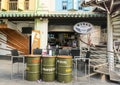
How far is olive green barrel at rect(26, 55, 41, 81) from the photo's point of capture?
862cm

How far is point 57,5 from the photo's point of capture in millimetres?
16234

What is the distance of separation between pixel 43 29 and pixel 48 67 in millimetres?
7593

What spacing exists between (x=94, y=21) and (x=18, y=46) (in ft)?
21.1

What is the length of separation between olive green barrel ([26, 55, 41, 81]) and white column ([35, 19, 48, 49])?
709 centimetres

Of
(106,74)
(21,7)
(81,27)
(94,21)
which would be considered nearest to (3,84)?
(106,74)

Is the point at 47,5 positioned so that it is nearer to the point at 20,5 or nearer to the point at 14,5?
the point at 20,5

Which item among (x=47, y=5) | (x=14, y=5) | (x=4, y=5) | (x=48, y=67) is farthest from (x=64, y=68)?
(x=14, y=5)

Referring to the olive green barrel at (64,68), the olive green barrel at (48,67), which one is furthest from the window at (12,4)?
the olive green barrel at (64,68)

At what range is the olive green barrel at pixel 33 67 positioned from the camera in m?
8.62

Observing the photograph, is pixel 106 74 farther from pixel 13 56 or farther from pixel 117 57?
pixel 13 56

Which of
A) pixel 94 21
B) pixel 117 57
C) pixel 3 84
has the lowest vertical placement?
pixel 3 84

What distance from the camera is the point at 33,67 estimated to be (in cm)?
864

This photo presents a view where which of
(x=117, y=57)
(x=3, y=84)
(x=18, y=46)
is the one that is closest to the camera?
(x=3, y=84)

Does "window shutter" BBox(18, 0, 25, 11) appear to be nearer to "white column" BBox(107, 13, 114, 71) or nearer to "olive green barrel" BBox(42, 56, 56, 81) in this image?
"white column" BBox(107, 13, 114, 71)
